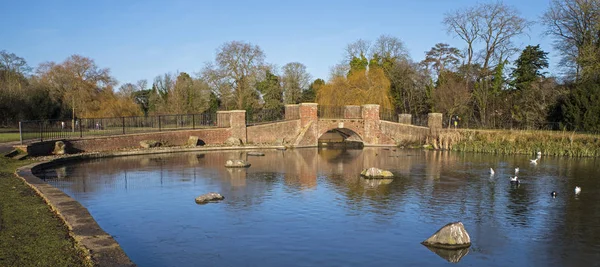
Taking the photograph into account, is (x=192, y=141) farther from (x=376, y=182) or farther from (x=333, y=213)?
(x=333, y=213)

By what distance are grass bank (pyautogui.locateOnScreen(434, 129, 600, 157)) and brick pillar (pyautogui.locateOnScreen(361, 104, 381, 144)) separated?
14.4ft

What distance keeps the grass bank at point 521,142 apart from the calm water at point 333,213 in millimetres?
5388

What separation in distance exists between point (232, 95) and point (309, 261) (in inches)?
1543

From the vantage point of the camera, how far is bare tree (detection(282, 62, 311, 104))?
174 ft

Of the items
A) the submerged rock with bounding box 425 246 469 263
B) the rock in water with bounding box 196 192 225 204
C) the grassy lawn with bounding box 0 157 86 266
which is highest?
the grassy lawn with bounding box 0 157 86 266

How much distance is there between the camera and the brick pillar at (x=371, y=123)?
103 ft

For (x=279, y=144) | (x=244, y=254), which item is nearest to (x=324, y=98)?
(x=279, y=144)

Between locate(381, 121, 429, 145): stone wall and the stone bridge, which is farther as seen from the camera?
locate(381, 121, 429, 145): stone wall

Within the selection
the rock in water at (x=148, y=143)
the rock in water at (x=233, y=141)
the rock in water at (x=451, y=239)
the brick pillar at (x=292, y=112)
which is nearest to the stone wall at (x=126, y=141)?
the rock in water at (x=148, y=143)

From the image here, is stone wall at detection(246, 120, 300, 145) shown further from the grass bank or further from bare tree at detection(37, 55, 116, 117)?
bare tree at detection(37, 55, 116, 117)

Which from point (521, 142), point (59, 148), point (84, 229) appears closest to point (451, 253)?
point (84, 229)

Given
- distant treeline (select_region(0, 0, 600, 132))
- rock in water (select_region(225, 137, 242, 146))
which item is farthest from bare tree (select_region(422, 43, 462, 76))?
rock in water (select_region(225, 137, 242, 146))

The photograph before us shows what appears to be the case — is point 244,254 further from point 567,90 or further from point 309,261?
point 567,90

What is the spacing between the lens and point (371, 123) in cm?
3161
